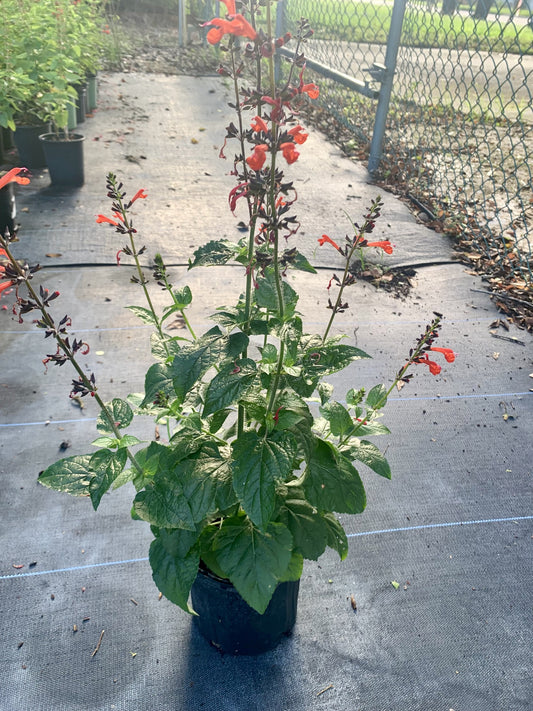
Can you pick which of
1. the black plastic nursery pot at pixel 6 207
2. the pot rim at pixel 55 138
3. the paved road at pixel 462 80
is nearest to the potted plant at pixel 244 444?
the black plastic nursery pot at pixel 6 207

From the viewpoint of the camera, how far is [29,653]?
1.49 meters

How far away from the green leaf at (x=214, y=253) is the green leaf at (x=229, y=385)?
0.20m

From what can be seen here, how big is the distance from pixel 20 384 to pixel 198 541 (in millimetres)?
1412

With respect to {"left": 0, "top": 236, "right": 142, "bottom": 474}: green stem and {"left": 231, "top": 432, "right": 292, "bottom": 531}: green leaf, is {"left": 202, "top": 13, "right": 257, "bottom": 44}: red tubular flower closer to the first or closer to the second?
{"left": 0, "top": 236, "right": 142, "bottom": 474}: green stem

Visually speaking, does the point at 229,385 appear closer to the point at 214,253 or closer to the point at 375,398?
the point at 214,253

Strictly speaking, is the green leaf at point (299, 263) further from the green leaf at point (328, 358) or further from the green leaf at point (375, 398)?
the green leaf at point (375, 398)

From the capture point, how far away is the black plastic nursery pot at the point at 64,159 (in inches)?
162

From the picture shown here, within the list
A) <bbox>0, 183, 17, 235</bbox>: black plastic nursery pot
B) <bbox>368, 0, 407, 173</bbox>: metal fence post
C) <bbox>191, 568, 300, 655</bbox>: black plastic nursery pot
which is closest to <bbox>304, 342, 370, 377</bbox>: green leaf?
<bbox>191, 568, 300, 655</bbox>: black plastic nursery pot

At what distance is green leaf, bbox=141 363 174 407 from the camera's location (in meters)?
1.18

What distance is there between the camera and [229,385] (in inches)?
44.4

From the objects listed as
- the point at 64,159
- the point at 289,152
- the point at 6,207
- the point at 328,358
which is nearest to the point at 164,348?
the point at 328,358

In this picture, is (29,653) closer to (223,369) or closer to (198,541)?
(198,541)

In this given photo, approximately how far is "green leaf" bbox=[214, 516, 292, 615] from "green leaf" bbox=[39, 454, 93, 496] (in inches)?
12.4

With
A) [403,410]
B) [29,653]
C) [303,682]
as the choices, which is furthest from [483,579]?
[29,653]
